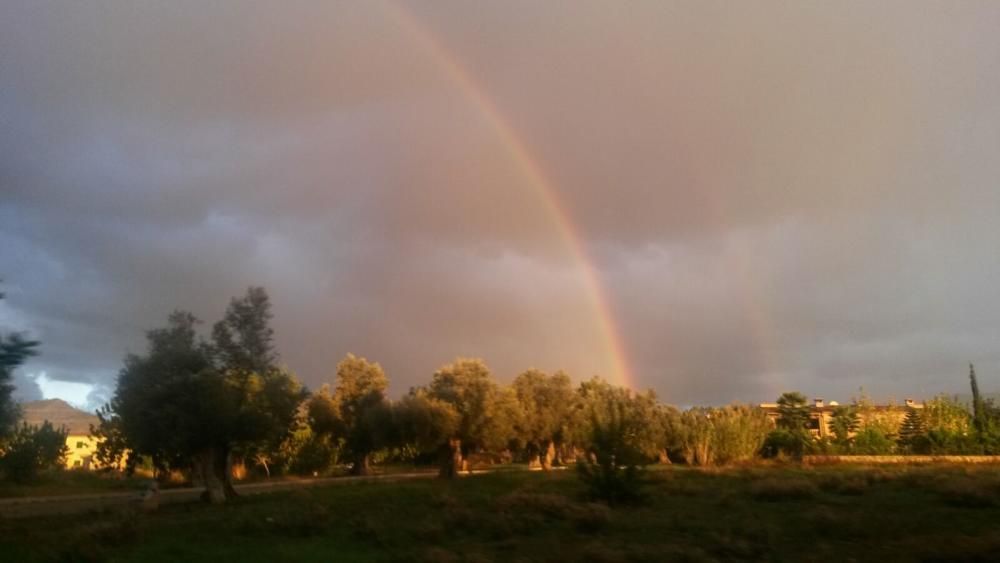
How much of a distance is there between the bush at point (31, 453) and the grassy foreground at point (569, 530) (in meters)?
26.4

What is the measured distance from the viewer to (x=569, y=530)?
22.3 m

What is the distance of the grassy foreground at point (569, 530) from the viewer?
17766mm

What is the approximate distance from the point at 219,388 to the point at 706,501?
22321 mm

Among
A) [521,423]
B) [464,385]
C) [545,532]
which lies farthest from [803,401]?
[545,532]

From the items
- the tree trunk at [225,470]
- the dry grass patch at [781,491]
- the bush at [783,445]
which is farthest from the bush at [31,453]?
the bush at [783,445]

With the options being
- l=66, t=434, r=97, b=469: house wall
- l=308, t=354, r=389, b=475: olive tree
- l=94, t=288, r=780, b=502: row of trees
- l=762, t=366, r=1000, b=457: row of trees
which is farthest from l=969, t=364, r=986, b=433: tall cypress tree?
l=66, t=434, r=97, b=469: house wall

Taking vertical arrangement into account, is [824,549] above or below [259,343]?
below

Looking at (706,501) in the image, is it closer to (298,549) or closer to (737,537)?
(737,537)

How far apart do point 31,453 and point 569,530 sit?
47.0 meters

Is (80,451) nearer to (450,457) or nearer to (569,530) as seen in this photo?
(450,457)

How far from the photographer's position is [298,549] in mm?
20359

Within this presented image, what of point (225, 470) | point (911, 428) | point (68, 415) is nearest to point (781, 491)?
point (225, 470)

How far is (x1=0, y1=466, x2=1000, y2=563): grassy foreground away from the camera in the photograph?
17766 millimetres

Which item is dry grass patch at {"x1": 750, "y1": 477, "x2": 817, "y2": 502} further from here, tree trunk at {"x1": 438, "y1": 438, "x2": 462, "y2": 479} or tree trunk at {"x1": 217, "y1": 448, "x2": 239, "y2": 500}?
tree trunk at {"x1": 438, "y1": 438, "x2": 462, "y2": 479}
